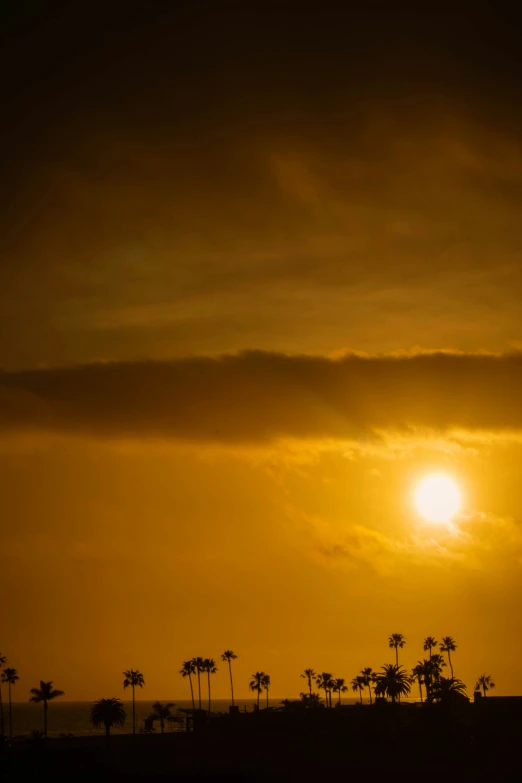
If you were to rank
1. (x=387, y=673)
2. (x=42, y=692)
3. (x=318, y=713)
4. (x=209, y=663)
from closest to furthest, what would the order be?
(x=318, y=713), (x=387, y=673), (x=42, y=692), (x=209, y=663)

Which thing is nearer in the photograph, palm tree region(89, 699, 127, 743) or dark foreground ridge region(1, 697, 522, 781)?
dark foreground ridge region(1, 697, 522, 781)

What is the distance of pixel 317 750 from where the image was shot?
95.8m

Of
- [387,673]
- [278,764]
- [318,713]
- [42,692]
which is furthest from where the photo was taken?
[42,692]

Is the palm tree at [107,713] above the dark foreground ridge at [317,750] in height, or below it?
above

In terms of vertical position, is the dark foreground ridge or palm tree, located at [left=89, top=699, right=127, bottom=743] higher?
palm tree, located at [left=89, top=699, right=127, bottom=743]

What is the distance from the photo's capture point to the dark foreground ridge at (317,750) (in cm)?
8781

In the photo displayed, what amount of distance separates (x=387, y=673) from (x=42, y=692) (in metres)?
56.6

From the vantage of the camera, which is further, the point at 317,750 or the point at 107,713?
the point at 107,713

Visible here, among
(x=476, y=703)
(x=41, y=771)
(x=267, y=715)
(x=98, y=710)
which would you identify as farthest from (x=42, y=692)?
(x=476, y=703)

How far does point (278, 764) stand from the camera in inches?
3600

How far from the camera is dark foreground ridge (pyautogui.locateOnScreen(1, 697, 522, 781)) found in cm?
8781

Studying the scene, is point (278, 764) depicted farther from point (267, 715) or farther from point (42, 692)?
point (42, 692)

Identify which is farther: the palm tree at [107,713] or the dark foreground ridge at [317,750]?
the palm tree at [107,713]

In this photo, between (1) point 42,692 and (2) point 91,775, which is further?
(1) point 42,692
